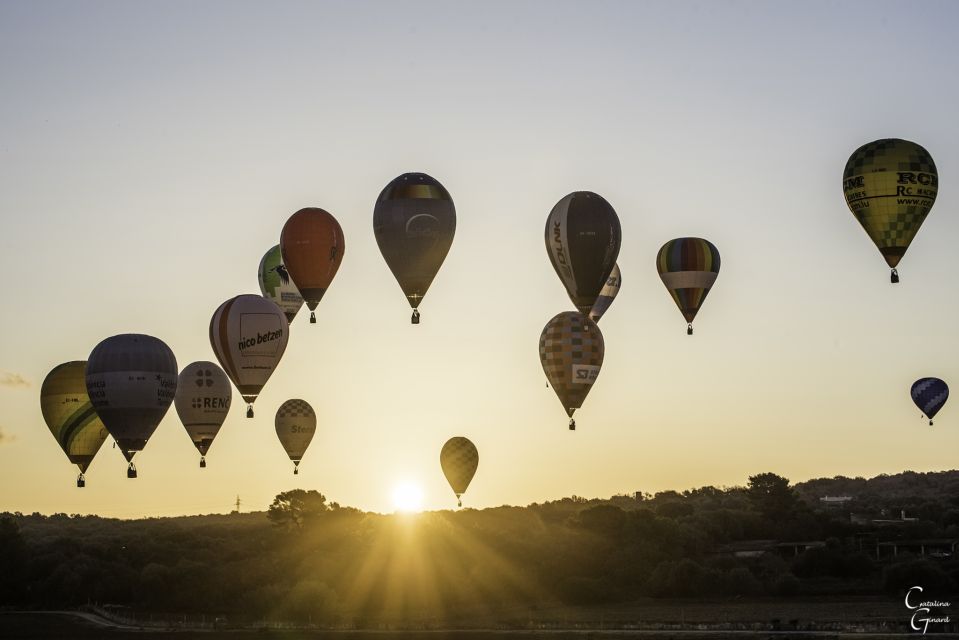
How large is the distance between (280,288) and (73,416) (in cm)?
1292

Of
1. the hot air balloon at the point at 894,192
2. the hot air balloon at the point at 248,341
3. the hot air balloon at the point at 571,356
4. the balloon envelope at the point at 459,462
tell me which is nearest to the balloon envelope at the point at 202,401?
the hot air balloon at the point at 248,341

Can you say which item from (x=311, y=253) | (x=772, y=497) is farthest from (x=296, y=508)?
(x=311, y=253)

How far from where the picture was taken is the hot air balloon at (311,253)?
70.7m

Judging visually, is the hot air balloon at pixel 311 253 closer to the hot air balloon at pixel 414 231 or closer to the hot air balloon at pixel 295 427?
the hot air balloon at pixel 414 231

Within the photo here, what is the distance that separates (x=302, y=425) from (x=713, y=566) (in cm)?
2912

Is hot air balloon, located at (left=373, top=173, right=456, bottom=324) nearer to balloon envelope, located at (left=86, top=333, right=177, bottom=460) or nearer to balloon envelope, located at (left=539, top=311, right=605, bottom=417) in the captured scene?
balloon envelope, located at (left=539, top=311, right=605, bottom=417)

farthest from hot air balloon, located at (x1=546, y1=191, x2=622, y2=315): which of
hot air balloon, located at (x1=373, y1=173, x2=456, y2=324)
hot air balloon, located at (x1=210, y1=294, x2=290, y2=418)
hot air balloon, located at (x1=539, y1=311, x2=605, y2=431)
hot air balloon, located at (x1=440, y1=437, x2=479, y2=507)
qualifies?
hot air balloon, located at (x1=440, y1=437, x2=479, y2=507)

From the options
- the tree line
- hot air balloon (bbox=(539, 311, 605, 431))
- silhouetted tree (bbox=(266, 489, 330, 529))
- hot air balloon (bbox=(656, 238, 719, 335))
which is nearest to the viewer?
hot air balloon (bbox=(539, 311, 605, 431))

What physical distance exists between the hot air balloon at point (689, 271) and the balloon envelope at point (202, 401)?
966 inches

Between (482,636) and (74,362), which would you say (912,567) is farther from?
(74,362)

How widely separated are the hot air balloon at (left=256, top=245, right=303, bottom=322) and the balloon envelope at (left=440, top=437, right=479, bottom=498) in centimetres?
2008

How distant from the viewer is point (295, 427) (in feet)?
311

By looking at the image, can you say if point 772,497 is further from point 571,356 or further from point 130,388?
point 130,388

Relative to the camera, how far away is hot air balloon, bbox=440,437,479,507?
9656 centimetres
